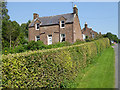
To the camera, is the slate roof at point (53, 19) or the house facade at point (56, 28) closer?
the house facade at point (56, 28)

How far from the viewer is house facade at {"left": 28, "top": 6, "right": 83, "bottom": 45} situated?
90.0 feet

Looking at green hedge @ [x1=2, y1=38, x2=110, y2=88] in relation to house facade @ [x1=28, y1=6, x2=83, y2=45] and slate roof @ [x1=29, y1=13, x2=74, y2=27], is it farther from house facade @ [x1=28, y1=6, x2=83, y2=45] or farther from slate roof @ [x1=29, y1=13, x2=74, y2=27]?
slate roof @ [x1=29, y1=13, x2=74, y2=27]

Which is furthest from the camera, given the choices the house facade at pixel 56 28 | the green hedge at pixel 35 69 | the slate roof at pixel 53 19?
the slate roof at pixel 53 19

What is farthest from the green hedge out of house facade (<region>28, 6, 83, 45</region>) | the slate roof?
the slate roof

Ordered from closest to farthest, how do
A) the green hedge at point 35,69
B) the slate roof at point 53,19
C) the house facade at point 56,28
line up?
the green hedge at point 35,69 → the house facade at point 56,28 → the slate roof at point 53,19

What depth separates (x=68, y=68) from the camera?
239 inches

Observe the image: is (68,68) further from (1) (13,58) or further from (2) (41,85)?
(1) (13,58)

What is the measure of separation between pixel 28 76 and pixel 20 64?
0.59 m

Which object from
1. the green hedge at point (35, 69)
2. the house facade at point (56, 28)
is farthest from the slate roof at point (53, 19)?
the green hedge at point (35, 69)

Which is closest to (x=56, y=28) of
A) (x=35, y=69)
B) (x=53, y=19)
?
(x=53, y=19)

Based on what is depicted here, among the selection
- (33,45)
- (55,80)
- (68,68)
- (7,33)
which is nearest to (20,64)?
(55,80)

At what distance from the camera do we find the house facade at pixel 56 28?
2745 centimetres

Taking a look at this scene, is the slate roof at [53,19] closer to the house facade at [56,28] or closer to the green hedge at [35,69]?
the house facade at [56,28]

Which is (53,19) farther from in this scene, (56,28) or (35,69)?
(35,69)
